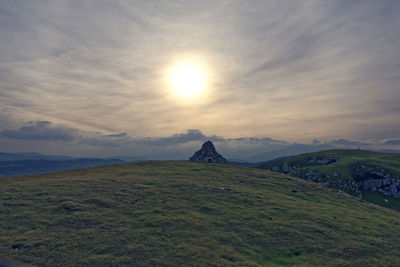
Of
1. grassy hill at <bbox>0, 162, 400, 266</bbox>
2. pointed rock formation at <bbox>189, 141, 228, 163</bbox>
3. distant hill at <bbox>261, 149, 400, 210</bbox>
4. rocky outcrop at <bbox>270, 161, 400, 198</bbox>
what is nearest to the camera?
grassy hill at <bbox>0, 162, 400, 266</bbox>

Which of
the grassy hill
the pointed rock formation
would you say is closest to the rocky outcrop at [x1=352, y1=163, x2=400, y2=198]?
the grassy hill

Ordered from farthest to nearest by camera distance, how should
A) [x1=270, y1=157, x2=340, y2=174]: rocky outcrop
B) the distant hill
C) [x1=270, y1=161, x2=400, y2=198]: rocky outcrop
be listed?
[x1=270, y1=157, x2=340, y2=174]: rocky outcrop < [x1=270, y1=161, x2=400, y2=198]: rocky outcrop < the distant hill

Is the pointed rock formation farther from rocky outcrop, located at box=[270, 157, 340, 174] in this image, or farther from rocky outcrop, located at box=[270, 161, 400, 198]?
rocky outcrop, located at box=[270, 157, 340, 174]

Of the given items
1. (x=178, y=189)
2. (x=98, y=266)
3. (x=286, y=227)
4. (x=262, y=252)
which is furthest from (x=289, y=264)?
(x=178, y=189)

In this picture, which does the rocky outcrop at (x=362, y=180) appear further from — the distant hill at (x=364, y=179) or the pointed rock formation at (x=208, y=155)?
the pointed rock formation at (x=208, y=155)

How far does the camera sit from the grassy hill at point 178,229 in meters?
24.9

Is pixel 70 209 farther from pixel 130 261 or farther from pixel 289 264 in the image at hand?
pixel 289 264

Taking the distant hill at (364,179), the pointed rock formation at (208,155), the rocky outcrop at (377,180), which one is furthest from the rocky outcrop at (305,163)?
the pointed rock formation at (208,155)

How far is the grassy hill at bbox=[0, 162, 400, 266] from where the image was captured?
81.8 ft

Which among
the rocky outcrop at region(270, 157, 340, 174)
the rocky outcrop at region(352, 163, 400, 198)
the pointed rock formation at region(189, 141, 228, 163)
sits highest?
the pointed rock formation at region(189, 141, 228, 163)

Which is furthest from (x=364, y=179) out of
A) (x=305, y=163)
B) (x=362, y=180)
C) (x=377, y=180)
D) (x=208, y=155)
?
(x=208, y=155)

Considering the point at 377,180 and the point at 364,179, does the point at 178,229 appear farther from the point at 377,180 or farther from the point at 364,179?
the point at 377,180

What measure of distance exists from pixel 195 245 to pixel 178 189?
26.6 m

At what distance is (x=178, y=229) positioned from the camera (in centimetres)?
3175
